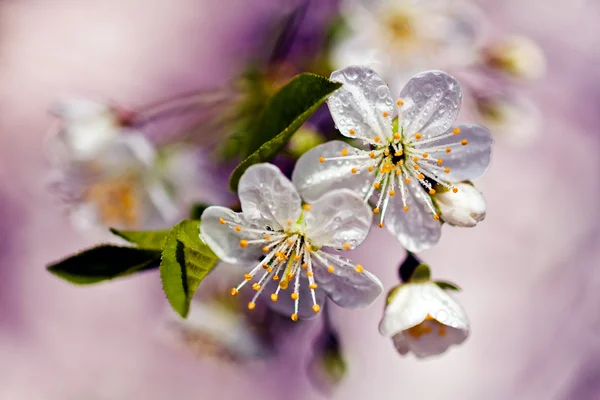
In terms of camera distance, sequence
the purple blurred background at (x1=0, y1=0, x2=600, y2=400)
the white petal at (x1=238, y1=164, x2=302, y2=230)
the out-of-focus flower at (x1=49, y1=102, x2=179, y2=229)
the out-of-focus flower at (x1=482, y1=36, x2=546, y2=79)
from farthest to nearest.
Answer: the purple blurred background at (x1=0, y1=0, x2=600, y2=400), the out-of-focus flower at (x1=482, y1=36, x2=546, y2=79), the out-of-focus flower at (x1=49, y1=102, x2=179, y2=229), the white petal at (x1=238, y1=164, x2=302, y2=230)

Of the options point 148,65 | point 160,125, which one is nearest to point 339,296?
point 160,125

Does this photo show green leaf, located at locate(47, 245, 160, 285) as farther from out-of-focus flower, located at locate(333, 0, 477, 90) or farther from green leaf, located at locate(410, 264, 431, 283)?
out-of-focus flower, located at locate(333, 0, 477, 90)

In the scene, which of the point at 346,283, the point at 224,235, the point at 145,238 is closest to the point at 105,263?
the point at 145,238

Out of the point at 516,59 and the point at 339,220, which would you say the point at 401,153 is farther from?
the point at 516,59

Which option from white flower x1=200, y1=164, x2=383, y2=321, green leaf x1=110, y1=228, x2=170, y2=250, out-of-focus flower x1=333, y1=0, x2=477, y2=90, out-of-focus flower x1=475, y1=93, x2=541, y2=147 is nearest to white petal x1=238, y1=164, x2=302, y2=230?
white flower x1=200, y1=164, x2=383, y2=321

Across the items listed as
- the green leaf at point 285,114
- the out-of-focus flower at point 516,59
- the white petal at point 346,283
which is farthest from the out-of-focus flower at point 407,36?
the white petal at point 346,283
